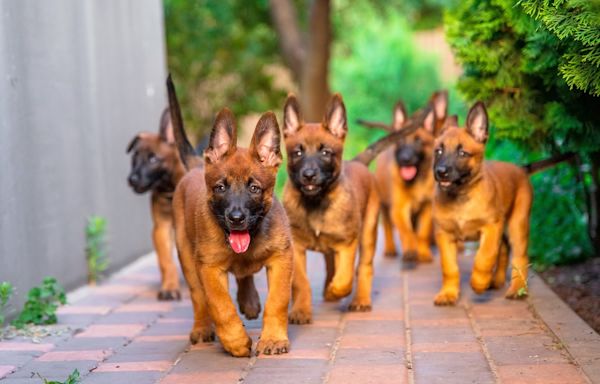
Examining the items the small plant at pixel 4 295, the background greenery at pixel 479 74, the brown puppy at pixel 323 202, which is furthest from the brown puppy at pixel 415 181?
the small plant at pixel 4 295

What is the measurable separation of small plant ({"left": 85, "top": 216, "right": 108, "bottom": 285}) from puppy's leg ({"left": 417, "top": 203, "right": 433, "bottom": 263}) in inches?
113

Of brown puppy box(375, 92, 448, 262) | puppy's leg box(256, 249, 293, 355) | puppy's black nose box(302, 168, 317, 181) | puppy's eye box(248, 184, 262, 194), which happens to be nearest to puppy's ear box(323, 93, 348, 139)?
puppy's black nose box(302, 168, 317, 181)

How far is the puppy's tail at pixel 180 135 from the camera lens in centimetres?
714

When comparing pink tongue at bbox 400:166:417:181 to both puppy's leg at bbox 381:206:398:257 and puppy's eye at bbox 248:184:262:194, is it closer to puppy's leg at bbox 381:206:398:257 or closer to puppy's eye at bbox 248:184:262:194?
puppy's leg at bbox 381:206:398:257

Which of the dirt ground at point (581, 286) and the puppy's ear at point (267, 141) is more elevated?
the puppy's ear at point (267, 141)

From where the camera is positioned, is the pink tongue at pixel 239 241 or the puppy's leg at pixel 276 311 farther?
the puppy's leg at pixel 276 311

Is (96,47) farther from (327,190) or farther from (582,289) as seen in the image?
(582,289)

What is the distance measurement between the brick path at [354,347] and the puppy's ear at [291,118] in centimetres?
129

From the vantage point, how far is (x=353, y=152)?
16719 millimetres

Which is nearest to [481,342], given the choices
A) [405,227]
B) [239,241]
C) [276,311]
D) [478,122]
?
[276,311]

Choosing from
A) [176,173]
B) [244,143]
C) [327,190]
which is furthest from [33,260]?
[244,143]

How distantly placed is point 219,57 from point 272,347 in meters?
15.3

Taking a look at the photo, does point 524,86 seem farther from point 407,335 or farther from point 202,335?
point 202,335

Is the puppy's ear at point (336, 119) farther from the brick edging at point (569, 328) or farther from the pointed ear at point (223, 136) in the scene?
the brick edging at point (569, 328)
